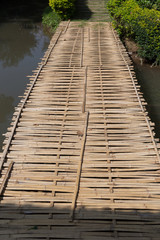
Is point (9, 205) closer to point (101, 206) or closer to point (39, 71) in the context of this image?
point (101, 206)

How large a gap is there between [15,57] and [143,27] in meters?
5.96

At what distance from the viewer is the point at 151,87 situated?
810cm

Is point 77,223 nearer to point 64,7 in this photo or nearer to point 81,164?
point 81,164

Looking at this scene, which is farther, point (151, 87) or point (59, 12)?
point (59, 12)

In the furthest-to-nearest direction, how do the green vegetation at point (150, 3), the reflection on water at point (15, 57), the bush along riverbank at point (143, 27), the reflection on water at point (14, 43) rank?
the green vegetation at point (150, 3) → the reflection on water at point (14, 43) → the bush along riverbank at point (143, 27) → the reflection on water at point (15, 57)

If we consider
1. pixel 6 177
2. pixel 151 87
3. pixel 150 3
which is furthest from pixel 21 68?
pixel 150 3

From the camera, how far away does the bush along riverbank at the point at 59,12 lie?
11.3 m

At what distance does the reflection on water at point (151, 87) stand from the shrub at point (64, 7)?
207 inches

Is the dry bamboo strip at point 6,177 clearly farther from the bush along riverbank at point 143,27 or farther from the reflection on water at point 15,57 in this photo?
the bush along riverbank at point 143,27

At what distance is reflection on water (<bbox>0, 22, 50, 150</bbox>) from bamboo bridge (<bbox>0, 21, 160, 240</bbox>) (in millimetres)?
1676

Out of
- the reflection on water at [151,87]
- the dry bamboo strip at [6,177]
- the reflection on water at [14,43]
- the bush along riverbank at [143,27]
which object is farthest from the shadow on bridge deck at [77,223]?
the reflection on water at [14,43]

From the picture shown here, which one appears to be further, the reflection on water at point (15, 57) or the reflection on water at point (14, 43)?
the reflection on water at point (14, 43)

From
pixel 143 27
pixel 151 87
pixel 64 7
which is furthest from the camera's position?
pixel 64 7

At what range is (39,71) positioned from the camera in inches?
265
